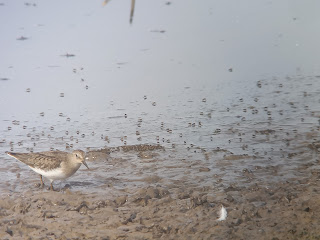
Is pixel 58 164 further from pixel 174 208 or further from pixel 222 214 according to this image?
pixel 222 214

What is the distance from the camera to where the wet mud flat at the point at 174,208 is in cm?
797

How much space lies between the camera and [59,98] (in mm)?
16922

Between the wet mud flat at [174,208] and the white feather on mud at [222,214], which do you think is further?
the white feather on mud at [222,214]

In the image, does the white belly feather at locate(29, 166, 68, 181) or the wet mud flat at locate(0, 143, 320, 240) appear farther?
the white belly feather at locate(29, 166, 68, 181)

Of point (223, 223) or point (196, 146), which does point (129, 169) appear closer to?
point (196, 146)

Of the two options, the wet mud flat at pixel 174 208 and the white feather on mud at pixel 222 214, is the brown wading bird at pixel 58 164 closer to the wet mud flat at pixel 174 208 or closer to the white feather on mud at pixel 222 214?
the wet mud flat at pixel 174 208

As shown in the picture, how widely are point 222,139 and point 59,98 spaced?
20.5 ft

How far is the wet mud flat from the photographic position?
7973 millimetres

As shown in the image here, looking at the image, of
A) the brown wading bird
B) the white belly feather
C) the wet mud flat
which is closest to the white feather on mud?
the wet mud flat

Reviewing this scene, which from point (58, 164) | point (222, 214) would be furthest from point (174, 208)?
point (58, 164)

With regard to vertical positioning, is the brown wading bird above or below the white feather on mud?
above

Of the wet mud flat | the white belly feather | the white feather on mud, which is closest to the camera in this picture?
the wet mud flat

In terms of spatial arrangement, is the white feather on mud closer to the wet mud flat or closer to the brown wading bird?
the wet mud flat

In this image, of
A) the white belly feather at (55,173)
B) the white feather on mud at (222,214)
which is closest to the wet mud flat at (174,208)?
the white feather on mud at (222,214)
